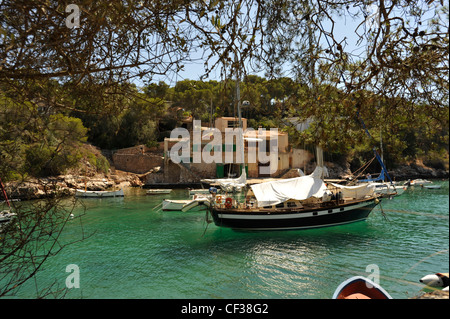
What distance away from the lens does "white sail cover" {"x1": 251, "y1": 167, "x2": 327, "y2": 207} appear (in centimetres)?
1222

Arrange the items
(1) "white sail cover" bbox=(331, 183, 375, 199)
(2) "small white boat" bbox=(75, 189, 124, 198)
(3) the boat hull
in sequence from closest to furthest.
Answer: (3) the boat hull
(1) "white sail cover" bbox=(331, 183, 375, 199)
(2) "small white boat" bbox=(75, 189, 124, 198)

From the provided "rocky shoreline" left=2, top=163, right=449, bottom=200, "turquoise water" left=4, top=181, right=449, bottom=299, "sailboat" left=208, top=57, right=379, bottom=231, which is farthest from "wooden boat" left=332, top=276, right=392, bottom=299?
"rocky shoreline" left=2, top=163, right=449, bottom=200

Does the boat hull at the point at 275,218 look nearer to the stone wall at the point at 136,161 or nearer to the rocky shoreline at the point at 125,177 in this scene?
the rocky shoreline at the point at 125,177

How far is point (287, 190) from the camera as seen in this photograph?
498 inches

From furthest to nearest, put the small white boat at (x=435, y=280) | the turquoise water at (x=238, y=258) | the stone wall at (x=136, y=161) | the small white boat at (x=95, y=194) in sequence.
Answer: the stone wall at (x=136, y=161)
the small white boat at (x=95, y=194)
the turquoise water at (x=238, y=258)
the small white boat at (x=435, y=280)

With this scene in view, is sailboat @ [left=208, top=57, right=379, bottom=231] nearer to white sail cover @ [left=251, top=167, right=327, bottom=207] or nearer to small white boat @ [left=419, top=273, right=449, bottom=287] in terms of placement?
white sail cover @ [left=251, top=167, right=327, bottom=207]

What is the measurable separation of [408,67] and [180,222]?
1280 centimetres

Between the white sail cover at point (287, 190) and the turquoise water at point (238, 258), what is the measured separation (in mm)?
1449

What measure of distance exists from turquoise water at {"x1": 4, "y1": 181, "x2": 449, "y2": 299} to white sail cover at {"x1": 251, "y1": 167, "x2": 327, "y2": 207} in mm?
1449

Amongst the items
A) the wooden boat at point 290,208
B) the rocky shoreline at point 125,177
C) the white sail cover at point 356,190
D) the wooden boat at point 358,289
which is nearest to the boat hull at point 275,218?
the wooden boat at point 290,208

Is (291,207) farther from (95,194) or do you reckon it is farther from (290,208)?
(95,194)

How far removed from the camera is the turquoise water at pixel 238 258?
23.7 feet

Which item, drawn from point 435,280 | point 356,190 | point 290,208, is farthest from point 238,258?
point 356,190
